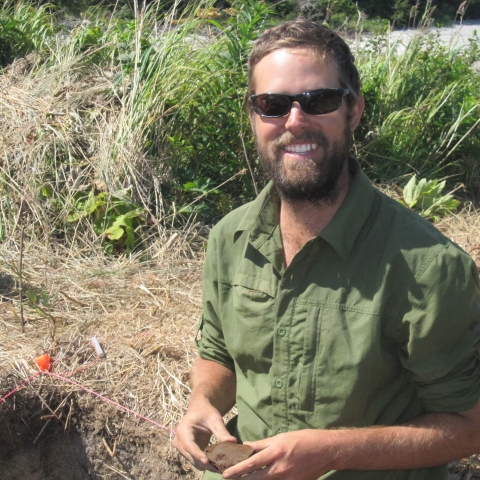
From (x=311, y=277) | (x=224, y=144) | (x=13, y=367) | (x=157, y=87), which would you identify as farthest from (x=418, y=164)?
(x=311, y=277)

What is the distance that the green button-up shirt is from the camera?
1765mm

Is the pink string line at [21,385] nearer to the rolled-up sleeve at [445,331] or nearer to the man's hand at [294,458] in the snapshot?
the man's hand at [294,458]

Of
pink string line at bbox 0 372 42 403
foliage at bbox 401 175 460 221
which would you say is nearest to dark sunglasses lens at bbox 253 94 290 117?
pink string line at bbox 0 372 42 403

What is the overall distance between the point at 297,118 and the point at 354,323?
1.92 ft

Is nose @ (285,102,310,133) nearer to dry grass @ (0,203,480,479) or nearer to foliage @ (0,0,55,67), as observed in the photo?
dry grass @ (0,203,480,479)

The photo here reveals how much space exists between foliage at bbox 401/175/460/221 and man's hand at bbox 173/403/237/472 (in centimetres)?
322

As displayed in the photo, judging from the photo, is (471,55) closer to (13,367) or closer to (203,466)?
(13,367)

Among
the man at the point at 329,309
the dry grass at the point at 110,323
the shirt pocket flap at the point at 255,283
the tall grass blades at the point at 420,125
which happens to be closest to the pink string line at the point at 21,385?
the dry grass at the point at 110,323

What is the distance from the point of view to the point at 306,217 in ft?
6.70

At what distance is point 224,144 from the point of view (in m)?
5.13

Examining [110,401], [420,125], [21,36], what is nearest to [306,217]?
[110,401]

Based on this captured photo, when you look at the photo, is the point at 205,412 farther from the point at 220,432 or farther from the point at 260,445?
the point at 260,445

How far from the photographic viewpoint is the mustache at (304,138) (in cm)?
195

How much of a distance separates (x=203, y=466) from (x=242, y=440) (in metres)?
0.18
